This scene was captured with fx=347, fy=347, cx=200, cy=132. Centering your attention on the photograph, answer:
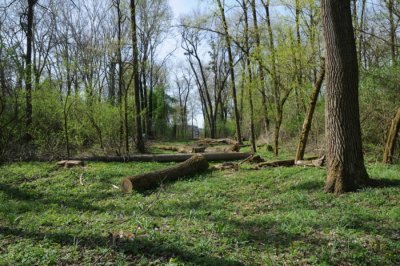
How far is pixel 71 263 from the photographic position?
4367 mm

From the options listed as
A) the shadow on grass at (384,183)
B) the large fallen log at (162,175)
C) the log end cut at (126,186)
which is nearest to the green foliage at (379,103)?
the shadow on grass at (384,183)

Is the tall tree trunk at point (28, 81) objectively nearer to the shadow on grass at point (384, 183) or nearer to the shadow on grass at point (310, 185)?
the shadow on grass at point (310, 185)

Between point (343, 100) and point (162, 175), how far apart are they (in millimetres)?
4936

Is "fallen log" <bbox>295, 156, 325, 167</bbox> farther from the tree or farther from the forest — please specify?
the tree

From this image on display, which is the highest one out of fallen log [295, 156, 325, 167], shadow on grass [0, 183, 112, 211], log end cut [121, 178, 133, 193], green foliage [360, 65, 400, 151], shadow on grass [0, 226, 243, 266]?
green foliage [360, 65, 400, 151]

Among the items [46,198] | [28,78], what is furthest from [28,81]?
[46,198]

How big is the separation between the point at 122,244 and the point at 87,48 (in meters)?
28.8

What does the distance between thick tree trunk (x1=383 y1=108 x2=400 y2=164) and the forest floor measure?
82 cm

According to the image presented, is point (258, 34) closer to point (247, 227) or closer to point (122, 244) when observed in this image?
point (247, 227)

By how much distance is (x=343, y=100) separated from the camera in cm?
682

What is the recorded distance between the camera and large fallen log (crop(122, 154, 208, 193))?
8609 millimetres

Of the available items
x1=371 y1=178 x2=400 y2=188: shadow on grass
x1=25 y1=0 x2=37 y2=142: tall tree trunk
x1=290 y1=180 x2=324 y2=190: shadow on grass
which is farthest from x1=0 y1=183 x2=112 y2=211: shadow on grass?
x1=371 y1=178 x2=400 y2=188: shadow on grass

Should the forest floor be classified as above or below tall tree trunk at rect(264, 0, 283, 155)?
below

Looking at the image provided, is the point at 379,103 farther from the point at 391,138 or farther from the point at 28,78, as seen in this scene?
the point at 28,78
